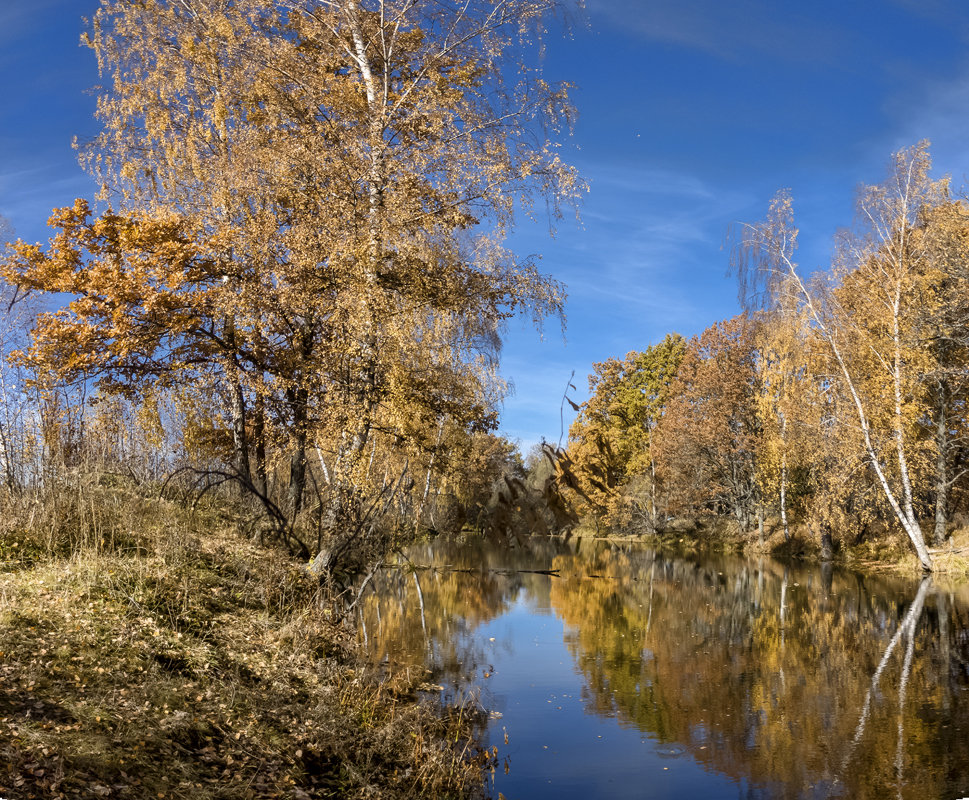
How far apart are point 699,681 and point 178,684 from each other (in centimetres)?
714

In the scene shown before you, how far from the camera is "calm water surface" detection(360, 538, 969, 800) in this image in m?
7.13

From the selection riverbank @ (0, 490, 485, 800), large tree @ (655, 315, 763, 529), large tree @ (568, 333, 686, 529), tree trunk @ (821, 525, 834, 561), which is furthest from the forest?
large tree @ (568, 333, 686, 529)

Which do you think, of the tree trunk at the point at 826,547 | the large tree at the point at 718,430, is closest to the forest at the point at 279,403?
the tree trunk at the point at 826,547

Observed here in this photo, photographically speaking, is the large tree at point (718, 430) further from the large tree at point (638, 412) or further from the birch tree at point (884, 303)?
the birch tree at point (884, 303)

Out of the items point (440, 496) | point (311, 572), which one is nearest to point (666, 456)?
point (440, 496)

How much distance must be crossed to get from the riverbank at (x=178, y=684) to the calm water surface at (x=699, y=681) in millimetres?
1219

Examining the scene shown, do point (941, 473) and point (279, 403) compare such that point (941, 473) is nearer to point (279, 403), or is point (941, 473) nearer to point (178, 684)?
point (279, 403)

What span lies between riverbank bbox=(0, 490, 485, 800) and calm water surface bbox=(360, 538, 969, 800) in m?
1.22

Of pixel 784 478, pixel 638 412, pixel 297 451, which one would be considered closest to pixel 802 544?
pixel 784 478

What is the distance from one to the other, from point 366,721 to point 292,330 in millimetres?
9592

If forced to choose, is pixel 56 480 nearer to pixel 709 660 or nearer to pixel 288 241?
pixel 288 241

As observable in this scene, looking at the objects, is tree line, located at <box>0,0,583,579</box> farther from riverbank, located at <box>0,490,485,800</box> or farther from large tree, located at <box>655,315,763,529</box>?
large tree, located at <box>655,315,763,529</box>

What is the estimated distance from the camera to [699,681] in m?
10.4

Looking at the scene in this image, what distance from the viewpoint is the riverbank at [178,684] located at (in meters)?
5.07
